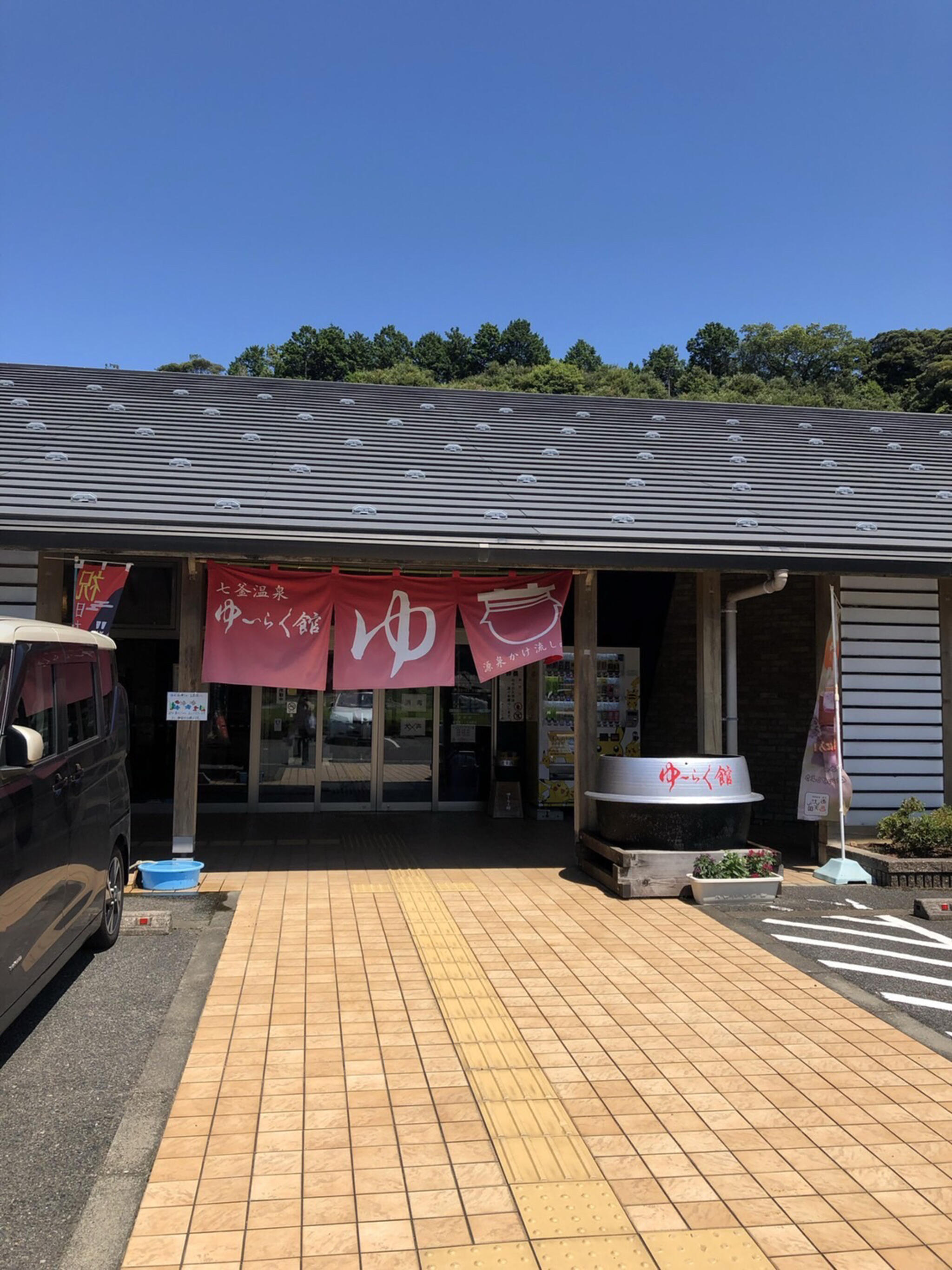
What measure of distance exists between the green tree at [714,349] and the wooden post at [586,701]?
70.7m

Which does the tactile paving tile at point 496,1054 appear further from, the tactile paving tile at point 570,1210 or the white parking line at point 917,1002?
the white parking line at point 917,1002

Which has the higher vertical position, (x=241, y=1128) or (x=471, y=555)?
(x=471, y=555)

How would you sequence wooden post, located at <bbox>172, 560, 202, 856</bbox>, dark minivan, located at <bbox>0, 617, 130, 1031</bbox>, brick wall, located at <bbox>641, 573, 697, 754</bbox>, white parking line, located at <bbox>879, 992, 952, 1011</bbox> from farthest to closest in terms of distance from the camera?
brick wall, located at <bbox>641, 573, 697, 754</bbox>, wooden post, located at <bbox>172, 560, 202, 856</bbox>, white parking line, located at <bbox>879, 992, 952, 1011</bbox>, dark minivan, located at <bbox>0, 617, 130, 1031</bbox>

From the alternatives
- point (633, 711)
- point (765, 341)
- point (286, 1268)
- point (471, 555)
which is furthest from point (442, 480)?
point (765, 341)

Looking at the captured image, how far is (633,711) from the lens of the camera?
41.1ft

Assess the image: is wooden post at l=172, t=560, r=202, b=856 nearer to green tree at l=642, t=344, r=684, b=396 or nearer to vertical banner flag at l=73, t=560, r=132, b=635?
vertical banner flag at l=73, t=560, r=132, b=635

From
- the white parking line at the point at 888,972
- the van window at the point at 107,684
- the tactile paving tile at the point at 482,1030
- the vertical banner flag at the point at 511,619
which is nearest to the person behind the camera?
the tactile paving tile at the point at 482,1030

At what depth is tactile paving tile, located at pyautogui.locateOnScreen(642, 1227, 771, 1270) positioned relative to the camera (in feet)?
9.83

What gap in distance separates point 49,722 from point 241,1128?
2335 mm

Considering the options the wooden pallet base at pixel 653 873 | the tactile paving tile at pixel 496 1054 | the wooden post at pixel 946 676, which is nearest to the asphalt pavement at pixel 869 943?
the wooden pallet base at pixel 653 873

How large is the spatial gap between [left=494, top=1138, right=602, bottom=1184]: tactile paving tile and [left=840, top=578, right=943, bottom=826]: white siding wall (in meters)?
6.86

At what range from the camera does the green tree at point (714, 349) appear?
75812mm

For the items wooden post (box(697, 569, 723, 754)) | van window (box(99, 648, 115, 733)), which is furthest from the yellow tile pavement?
wooden post (box(697, 569, 723, 754))

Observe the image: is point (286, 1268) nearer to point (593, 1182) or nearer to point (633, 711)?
point (593, 1182)
